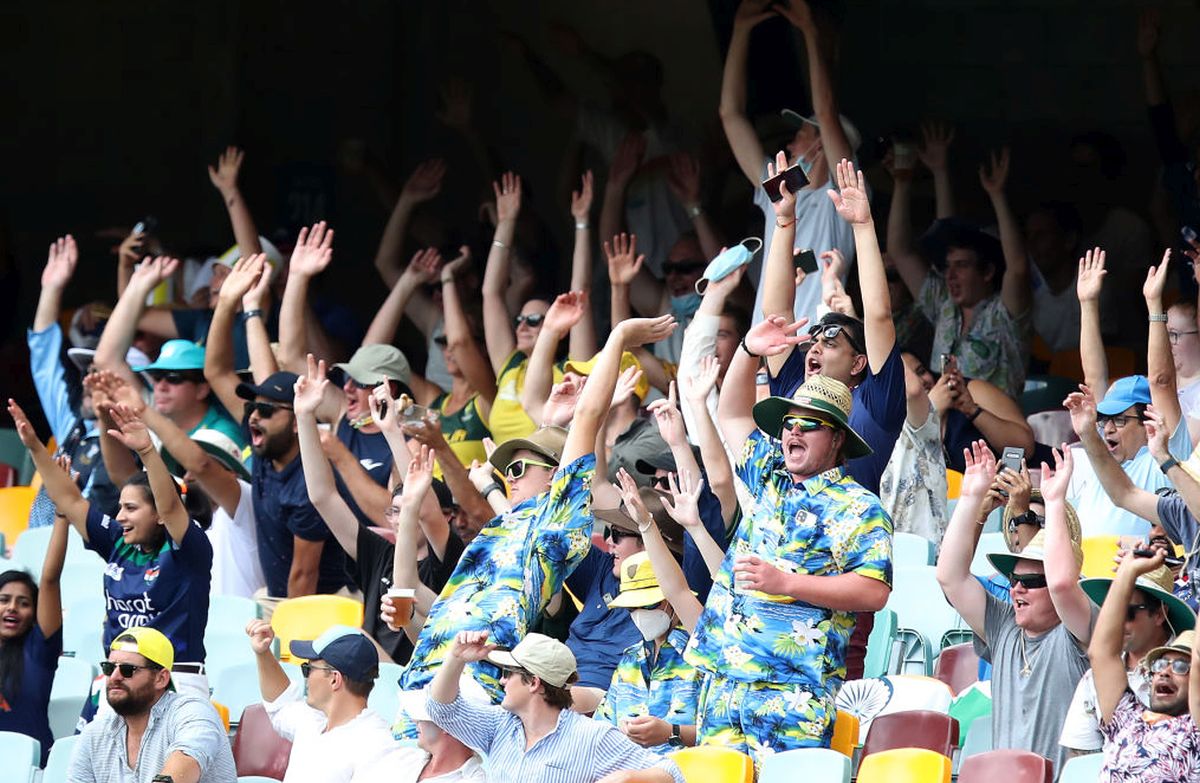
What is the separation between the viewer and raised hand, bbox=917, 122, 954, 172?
34.9ft

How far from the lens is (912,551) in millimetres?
7668

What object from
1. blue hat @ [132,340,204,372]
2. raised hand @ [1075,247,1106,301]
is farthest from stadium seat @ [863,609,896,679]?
blue hat @ [132,340,204,372]

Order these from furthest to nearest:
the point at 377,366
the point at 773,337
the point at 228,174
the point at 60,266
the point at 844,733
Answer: the point at 228,174, the point at 60,266, the point at 377,366, the point at 773,337, the point at 844,733

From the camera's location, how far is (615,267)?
359 inches

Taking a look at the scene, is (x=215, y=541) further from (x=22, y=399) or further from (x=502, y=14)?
(x=502, y=14)

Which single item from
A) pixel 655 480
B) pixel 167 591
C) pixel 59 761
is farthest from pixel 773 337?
pixel 59 761

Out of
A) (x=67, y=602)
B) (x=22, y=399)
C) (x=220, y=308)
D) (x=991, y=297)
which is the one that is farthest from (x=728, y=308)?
(x=22, y=399)

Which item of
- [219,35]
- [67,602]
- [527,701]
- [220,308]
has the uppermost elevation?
[219,35]

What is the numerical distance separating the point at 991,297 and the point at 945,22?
282cm

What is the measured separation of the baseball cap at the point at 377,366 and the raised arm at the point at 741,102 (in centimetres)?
171

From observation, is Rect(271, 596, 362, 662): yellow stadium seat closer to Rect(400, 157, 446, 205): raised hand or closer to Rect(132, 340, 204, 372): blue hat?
Rect(132, 340, 204, 372): blue hat

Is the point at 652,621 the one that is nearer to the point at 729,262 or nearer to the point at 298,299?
the point at 729,262

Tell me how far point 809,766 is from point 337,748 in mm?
1576

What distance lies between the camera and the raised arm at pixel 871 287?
6352 millimetres
